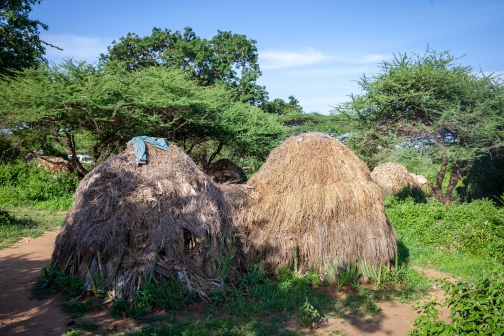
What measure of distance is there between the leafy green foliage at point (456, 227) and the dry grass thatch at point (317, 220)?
2.94 meters

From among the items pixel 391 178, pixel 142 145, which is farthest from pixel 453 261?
pixel 391 178

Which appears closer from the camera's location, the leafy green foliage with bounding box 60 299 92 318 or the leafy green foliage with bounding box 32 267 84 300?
the leafy green foliage with bounding box 60 299 92 318

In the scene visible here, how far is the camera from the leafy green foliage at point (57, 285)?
231 inches

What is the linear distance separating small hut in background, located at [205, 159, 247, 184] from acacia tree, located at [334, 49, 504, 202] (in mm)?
5537

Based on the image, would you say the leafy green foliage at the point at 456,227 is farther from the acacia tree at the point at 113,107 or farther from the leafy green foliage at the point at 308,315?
the acacia tree at the point at 113,107

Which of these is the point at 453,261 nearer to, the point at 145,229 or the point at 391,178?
the point at 145,229

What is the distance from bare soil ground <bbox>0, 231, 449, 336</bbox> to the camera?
504 cm

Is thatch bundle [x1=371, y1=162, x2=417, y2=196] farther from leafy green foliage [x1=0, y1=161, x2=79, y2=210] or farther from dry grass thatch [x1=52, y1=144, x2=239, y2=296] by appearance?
dry grass thatch [x1=52, y1=144, x2=239, y2=296]

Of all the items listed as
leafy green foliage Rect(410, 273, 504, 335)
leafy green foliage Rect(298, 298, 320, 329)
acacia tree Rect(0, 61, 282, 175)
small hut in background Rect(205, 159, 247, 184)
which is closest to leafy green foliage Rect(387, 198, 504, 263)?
leafy green foliage Rect(298, 298, 320, 329)

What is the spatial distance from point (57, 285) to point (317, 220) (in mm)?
4198

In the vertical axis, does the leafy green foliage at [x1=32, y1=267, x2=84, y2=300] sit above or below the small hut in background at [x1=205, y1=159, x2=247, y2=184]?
below

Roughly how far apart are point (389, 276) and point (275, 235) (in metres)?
2.10

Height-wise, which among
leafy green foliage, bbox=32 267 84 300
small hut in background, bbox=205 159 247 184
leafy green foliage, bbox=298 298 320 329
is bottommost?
leafy green foliage, bbox=298 298 320 329

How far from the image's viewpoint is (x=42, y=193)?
547 inches
